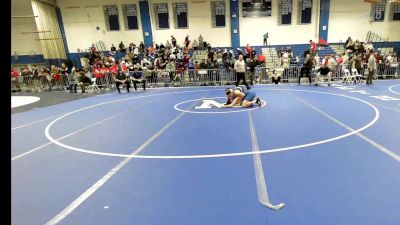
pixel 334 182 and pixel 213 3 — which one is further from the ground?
pixel 213 3

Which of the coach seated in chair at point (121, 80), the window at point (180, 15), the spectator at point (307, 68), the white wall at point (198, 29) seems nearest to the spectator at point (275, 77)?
the spectator at point (307, 68)

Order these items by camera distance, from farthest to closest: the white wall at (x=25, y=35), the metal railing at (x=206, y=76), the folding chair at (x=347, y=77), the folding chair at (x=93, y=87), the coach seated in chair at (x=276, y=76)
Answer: the white wall at (x=25, y=35)
the folding chair at (x=93, y=87)
the metal railing at (x=206, y=76)
the coach seated in chair at (x=276, y=76)
the folding chair at (x=347, y=77)

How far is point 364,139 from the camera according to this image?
5.83 m

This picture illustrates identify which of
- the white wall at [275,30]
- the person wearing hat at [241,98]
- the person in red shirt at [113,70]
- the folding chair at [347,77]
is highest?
the white wall at [275,30]

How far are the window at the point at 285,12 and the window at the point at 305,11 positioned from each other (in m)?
0.95

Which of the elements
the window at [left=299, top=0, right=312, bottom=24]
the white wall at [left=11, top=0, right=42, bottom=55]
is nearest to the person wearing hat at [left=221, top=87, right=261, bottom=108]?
the window at [left=299, top=0, right=312, bottom=24]

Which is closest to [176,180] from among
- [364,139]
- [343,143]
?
[343,143]

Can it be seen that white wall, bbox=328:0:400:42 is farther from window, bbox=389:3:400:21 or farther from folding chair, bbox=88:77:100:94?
folding chair, bbox=88:77:100:94

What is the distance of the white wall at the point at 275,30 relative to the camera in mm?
25500

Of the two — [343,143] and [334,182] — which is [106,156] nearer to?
[334,182]

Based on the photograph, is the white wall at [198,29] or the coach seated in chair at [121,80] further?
the white wall at [198,29]

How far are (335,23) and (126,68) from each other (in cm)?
1885

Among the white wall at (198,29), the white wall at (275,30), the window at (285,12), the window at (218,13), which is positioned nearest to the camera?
the window at (285,12)

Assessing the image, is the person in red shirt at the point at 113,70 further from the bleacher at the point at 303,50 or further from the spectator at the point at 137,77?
the bleacher at the point at 303,50
